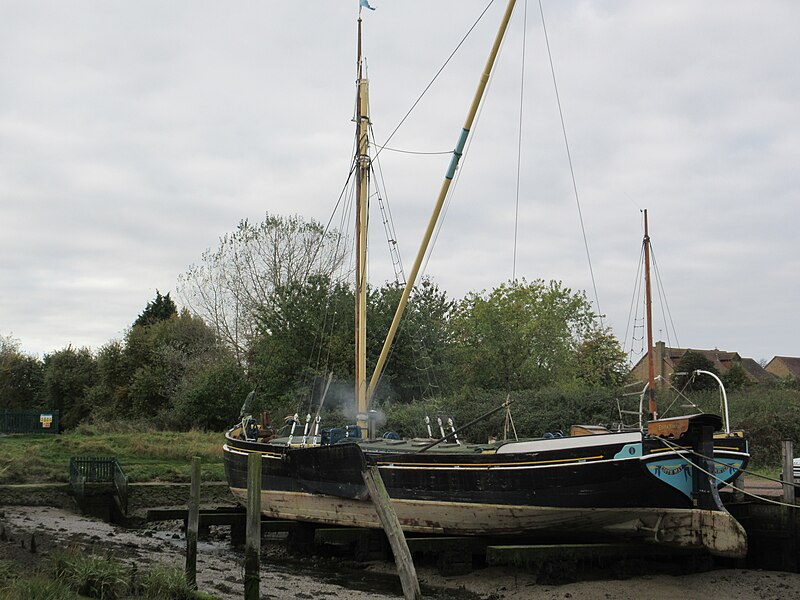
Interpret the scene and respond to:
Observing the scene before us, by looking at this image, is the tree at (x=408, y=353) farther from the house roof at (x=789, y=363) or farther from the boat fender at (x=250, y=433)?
the house roof at (x=789, y=363)

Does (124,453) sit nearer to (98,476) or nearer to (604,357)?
(98,476)

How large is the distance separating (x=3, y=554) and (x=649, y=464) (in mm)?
11325

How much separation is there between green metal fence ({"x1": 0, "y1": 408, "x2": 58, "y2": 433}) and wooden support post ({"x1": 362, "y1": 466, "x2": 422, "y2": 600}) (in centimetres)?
3458

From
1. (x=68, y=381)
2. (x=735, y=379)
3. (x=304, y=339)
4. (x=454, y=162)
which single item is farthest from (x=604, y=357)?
(x=68, y=381)

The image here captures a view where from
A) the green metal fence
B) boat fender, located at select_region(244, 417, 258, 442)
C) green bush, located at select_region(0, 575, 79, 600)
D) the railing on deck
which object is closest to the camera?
green bush, located at select_region(0, 575, 79, 600)

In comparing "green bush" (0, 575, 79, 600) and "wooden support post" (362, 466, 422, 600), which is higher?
"wooden support post" (362, 466, 422, 600)

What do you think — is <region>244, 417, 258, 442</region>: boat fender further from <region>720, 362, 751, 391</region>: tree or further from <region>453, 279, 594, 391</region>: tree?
<region>720, 362, 751, 391</region>: tree

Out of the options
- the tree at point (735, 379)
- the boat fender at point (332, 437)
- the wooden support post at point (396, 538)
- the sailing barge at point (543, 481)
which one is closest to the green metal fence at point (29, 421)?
the sailing barge at point (543, 481)

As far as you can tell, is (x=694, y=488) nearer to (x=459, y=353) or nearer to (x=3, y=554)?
(x=3, y=554)

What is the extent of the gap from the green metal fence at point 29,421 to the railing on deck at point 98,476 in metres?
18.3

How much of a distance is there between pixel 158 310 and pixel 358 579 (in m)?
47.0

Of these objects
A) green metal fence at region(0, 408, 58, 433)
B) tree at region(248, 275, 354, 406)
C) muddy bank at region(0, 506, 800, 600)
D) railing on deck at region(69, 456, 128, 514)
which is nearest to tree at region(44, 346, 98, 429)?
green metal fence at region(0, 408, 58, 433)

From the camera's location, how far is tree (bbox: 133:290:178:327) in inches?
2339

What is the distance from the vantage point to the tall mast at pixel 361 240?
20.6 m
